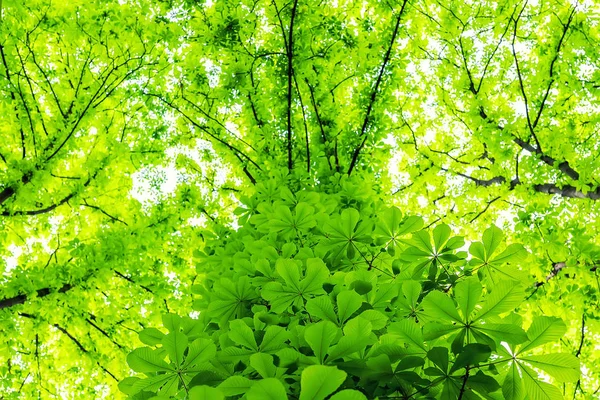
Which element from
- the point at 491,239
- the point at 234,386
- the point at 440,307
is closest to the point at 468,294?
the point at 440,307

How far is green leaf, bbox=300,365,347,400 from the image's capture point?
0.76 metres

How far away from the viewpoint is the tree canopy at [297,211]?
1.02 metres

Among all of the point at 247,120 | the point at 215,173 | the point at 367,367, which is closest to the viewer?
the point at 367,367

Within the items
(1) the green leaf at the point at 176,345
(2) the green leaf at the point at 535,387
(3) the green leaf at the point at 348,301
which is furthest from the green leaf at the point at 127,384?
(2) the green leaf at the point at 535,387

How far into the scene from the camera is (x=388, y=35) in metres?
3.59

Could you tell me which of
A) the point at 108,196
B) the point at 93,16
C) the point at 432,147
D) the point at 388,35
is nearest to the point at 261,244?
the point at 388,35

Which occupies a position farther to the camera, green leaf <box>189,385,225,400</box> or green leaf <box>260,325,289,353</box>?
green leaf <box>260,325,289,353</box>

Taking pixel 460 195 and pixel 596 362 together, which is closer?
pixel 596 362

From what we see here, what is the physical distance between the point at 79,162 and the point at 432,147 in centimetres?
600

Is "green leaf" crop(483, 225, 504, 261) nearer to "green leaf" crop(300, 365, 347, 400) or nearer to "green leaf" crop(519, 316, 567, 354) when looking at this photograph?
"green leaf" crop(519, 316, 567, 354)

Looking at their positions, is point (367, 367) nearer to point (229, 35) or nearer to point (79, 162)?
point (229, 35)

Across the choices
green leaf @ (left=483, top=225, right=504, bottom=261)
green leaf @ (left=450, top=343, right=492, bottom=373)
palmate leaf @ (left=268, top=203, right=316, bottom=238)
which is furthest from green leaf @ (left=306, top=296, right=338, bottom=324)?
palmate leaf @ (left=268, top=203, right=316, bottom=238)

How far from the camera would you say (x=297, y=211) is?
69.8 inches

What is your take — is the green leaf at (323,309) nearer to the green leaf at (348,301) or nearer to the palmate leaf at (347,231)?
the green leaf at (348,301)
